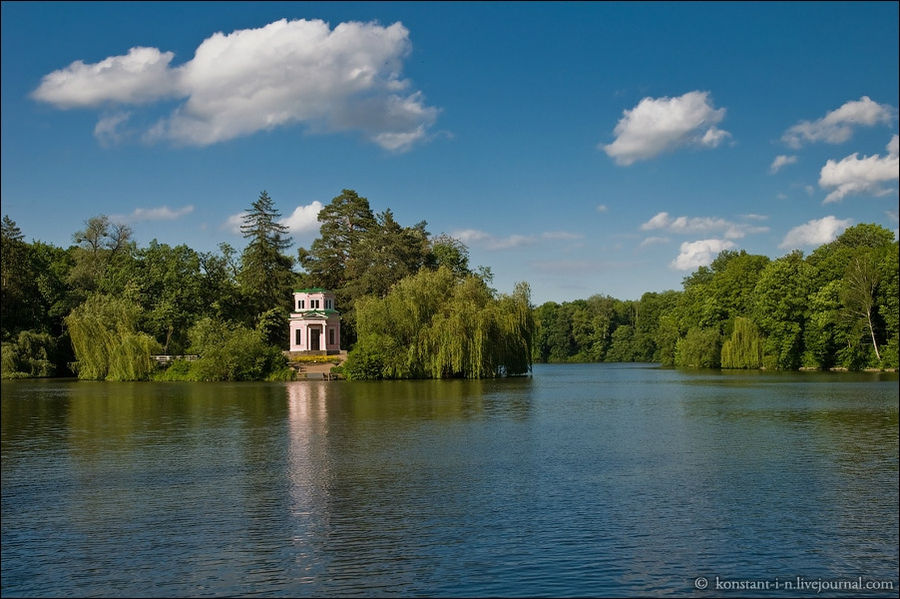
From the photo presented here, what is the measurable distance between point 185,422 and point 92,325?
1168 inches

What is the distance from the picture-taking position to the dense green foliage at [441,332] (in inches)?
2028

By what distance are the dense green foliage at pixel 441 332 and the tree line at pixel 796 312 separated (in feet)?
10.8

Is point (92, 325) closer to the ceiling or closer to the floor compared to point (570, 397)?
closer to the ceiling

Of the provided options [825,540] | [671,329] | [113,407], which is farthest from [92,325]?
[671,329]

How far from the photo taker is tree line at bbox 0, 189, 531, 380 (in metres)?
52.8

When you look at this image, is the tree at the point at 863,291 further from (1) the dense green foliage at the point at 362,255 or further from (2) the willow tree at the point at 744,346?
(1) the dense green foliage at the point at 362,255

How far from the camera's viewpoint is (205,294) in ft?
221

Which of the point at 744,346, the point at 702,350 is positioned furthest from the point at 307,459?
the point at 702,350

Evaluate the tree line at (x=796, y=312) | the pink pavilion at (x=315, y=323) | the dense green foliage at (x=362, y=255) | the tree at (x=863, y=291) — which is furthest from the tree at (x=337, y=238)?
the tree at (x=863, y=291)

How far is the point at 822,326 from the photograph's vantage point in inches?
2351

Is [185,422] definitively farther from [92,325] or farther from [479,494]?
[92,325]

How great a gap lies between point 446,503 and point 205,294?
186 ft

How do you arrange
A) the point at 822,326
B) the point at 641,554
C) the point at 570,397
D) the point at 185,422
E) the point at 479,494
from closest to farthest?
the point at 641,554
the point at 479,494
the point at 185,422
the point at 570,397
the point at 822,326

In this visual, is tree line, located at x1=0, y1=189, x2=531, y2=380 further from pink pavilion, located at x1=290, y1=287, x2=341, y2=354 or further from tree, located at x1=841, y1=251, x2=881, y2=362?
tree, located at x1=841, y1=251, x2=881, y2=362
